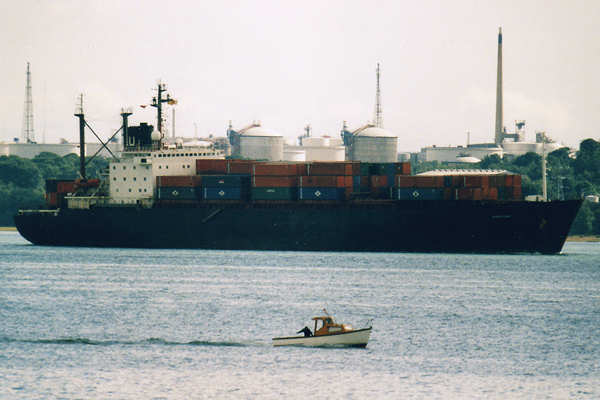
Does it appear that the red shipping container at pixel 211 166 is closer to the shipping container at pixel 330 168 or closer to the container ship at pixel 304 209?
the container ship at pixel 304 209

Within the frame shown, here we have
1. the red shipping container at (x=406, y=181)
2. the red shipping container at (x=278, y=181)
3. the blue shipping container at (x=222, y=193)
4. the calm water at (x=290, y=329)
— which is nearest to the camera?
the calm water at (x=290, y=329)

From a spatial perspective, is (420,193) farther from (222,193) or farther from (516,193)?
(222,193)

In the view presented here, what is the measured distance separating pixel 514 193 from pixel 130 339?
55786 mm

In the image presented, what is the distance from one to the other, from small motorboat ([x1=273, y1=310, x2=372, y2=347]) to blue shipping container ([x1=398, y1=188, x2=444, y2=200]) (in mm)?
47953

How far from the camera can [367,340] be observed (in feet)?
166

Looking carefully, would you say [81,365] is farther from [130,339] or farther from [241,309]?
[241,309]

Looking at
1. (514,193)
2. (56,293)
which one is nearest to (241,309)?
(56,293)

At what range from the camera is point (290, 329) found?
55656 millimetres

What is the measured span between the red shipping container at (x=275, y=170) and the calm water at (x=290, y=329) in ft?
36.3

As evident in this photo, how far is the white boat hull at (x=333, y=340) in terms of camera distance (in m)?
50.2

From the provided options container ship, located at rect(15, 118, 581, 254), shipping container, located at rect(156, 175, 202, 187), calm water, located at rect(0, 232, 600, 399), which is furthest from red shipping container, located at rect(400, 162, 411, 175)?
shipping container, located at rect(156, 175, 202, 187)

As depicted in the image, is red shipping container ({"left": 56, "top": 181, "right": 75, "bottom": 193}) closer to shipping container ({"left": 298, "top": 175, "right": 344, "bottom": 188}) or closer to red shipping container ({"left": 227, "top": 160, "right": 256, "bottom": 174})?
red shipping container ({"left": 227, "top": 160, "right": 256, "bottom": 174})

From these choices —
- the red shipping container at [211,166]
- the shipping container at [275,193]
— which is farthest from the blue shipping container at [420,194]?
the red shipping container at [211,166]

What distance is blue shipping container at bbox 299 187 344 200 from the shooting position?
99.8 m
